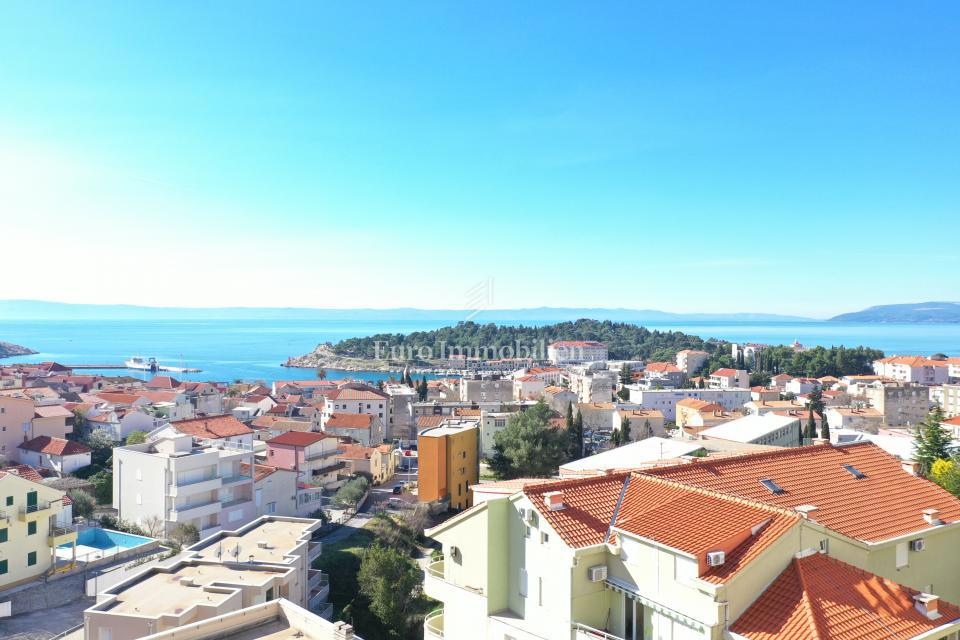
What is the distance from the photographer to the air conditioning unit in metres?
5.84

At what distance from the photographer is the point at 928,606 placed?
5051 millimetres

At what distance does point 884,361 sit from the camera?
207 feet

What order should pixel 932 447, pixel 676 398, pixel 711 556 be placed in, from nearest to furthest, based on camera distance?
pixel 711 556, pixel 932 447, pixel 676 398

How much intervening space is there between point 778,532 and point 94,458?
78.0 feet

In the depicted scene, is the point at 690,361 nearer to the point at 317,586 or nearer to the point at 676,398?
the point at 676,398

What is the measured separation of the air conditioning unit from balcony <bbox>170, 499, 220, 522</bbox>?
505 inches

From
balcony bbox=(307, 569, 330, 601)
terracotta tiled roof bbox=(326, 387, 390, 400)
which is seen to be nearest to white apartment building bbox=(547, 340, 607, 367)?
terracotta tiled roof bbox=(326, 387, 390, 400)

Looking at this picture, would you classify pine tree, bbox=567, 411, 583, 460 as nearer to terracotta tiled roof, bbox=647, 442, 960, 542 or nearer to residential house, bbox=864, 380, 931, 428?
terracotta tiled roof, bbox=647, 442, 960, 542

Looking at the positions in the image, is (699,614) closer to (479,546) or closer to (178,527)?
(479,546)

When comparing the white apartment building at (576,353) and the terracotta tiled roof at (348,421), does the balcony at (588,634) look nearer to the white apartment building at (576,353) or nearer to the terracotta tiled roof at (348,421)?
the terracotta tiled roof at (348,421)

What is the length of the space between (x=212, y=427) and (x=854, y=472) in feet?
63.7

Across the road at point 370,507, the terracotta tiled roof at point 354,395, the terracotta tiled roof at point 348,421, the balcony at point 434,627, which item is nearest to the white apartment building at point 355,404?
the terracotta tiled roof at point 354,395

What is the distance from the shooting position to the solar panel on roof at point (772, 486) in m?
6.92

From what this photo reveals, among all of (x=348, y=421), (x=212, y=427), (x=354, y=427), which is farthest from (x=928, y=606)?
(x=348, y=421)
